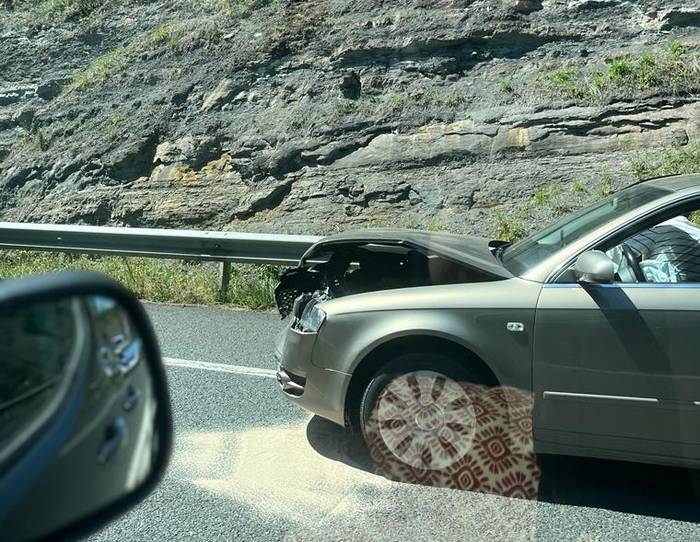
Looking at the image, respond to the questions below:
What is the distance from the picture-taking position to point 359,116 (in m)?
11.9

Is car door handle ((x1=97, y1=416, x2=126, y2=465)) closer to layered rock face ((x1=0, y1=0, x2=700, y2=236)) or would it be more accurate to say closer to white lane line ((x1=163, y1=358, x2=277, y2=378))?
white lane line ((x1=163, y1=358, x2=277, y2=378))

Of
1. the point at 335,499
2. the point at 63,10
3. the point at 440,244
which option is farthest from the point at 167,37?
the point at 335,499

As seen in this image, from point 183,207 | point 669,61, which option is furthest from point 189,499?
point 669,61

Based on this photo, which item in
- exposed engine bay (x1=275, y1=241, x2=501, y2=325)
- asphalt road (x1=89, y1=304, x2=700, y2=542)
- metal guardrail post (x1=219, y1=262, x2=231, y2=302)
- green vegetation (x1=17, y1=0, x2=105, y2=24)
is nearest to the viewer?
asphalt road (x1=89, y1=304, x2=700, y2=542)

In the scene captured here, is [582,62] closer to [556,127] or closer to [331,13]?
[556,127]

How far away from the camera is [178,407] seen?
508 centimetres

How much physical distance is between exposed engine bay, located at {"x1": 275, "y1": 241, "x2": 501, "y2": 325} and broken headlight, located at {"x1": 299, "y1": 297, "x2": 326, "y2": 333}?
0.44 ft

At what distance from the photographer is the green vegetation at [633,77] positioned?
419 inches

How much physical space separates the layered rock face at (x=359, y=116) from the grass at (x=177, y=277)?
1.61 meters

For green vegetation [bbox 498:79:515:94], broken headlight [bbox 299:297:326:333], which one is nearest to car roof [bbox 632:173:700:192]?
broken headlight [bbox 299:297:326:333]

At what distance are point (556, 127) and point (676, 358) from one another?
759 centimetres

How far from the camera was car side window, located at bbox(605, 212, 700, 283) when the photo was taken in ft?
13.3

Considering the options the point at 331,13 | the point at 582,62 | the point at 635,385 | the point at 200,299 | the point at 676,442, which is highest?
the point at 331,13

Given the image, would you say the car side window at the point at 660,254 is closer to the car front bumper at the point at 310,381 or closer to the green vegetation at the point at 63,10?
the car front bumper at the point at 310,381
